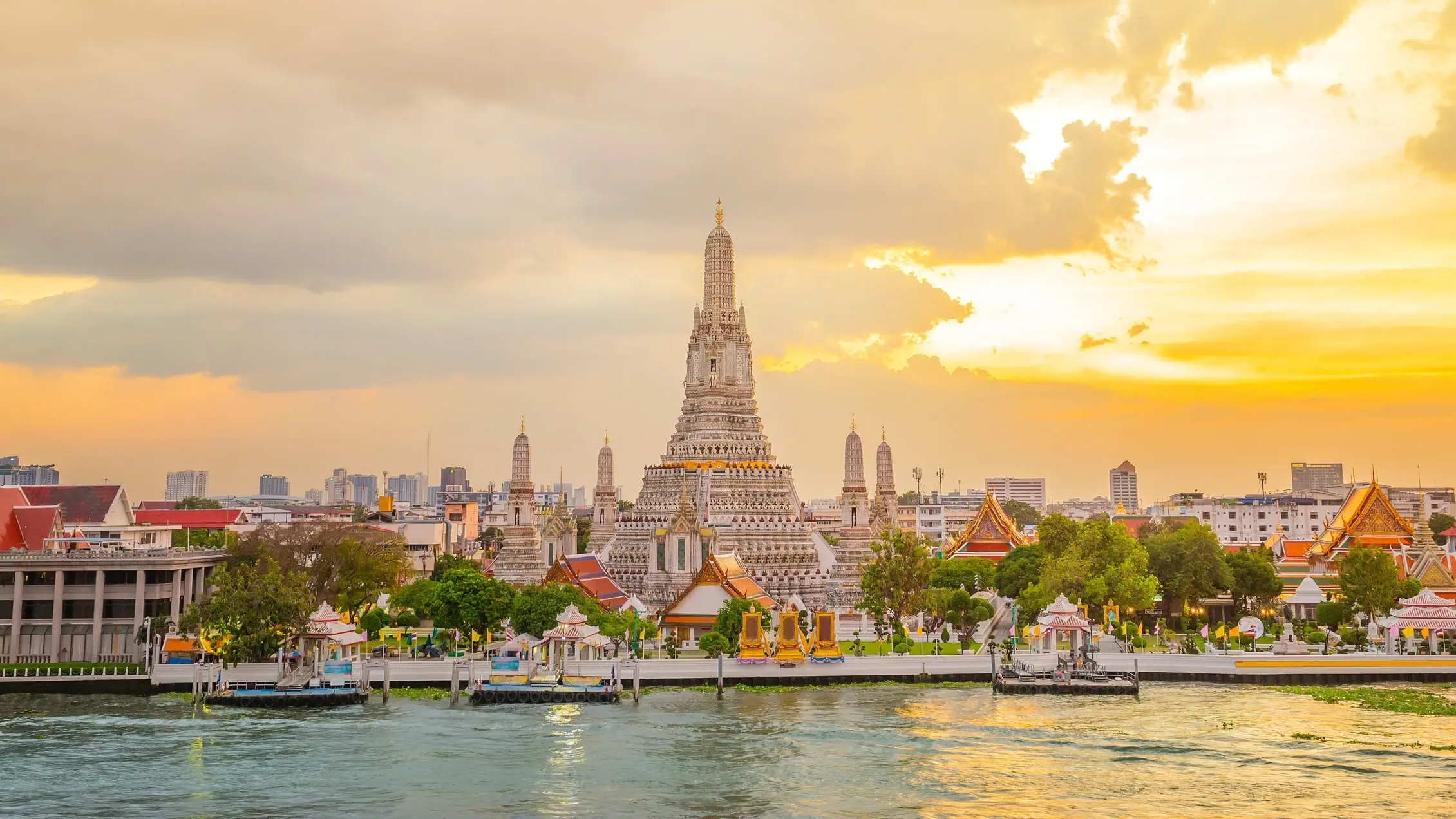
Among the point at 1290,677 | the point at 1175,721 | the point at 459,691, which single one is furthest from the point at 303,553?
the point at 1290,677

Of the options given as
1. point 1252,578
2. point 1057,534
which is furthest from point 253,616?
point 1252,578

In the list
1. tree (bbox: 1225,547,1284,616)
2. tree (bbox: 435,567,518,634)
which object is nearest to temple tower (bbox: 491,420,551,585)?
tree (bbox: 435,567,518,634)

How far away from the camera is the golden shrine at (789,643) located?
191ft

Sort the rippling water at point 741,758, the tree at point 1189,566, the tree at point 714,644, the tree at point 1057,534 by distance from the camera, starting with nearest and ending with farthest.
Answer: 1. the rippling water at point 741,758
2. the tree at point 714,644
3. the tree at point 1189,566
4. the tree at point 1057,534

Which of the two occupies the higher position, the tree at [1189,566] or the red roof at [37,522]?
the red roof at [37,522]

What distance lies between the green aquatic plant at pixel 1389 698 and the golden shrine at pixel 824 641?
64.8 feet

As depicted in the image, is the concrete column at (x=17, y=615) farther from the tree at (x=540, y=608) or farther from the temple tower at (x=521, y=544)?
the temple tower at (x=521, y=544)

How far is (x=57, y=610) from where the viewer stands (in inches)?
2457

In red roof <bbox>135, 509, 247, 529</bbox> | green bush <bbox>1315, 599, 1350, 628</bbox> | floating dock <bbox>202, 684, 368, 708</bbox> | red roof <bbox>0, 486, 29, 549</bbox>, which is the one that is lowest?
floating dock <bbox>202, 684, 368, 708</bbox>

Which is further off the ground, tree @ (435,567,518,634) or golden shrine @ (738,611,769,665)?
tree @ (435,567,518,634)

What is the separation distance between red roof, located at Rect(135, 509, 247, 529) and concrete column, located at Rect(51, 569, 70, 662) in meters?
41.5

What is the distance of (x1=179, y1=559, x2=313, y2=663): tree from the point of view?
180 ft

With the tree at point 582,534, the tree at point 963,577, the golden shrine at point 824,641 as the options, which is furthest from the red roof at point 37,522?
the tree at point 582,534

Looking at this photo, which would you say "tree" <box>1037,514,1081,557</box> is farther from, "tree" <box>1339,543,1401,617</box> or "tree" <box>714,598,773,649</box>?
"tree" <box>714,598,773,649</box>
